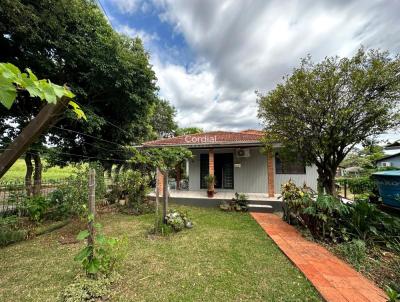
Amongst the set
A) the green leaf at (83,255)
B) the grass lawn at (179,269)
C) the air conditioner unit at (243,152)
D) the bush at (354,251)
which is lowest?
the grass lawn at (179,269)

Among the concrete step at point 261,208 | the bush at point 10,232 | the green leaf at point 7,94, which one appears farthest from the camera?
the concrete step at point 261,208

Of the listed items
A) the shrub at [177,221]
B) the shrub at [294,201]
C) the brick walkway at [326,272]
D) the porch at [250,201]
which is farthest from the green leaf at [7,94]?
the porch at [250,201]

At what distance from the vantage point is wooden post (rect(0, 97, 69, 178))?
5.04 ft

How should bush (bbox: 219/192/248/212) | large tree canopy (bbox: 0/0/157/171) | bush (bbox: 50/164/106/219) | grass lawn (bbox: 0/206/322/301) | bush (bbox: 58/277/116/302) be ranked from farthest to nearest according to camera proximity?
bush (bbox: 219/192/248/212) → large tree canopy (bbox: 0/0/157/171) → bush (bbox: 50/164/106/219) → grass lawn (bbox: 0/206/322/301) → bush (bbox: 58/277/116/302)

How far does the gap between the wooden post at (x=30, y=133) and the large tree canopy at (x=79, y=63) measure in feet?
14.7

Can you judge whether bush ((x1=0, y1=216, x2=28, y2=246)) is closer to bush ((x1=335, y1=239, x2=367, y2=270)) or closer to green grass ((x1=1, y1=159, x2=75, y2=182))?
green grass ((x1=1, y1=159, x2=75, y2=182))

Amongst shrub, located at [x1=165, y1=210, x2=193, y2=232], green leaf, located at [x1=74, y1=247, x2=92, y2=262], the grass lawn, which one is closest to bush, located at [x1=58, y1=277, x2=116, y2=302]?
the grass lawn

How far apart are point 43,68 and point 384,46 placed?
11166 millimetres

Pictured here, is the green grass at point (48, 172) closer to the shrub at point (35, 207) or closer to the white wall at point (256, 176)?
the shrub at point (35, 207)

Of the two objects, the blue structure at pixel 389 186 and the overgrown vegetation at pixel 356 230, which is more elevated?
the blue structure at pixel 389 186

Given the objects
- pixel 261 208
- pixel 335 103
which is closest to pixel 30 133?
pixel 335 103

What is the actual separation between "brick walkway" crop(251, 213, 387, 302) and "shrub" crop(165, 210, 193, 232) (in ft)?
8.19

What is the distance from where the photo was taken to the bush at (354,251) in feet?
12.9

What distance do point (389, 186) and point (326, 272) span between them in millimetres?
5705
